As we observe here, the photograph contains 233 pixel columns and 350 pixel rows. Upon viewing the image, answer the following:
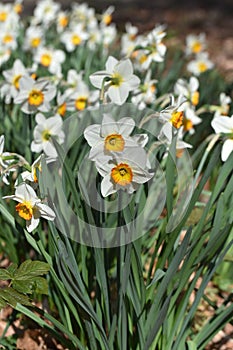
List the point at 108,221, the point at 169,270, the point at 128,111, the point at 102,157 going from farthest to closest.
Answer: the point at 128,111 → the point at 108,221 → the point at 169,270 → the point at 102,157

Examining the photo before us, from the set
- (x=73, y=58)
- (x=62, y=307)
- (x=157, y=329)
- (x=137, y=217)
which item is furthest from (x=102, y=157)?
(x=73, y=58)

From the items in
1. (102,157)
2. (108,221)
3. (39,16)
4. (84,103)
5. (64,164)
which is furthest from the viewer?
(39,16)

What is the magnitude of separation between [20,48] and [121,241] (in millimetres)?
2258

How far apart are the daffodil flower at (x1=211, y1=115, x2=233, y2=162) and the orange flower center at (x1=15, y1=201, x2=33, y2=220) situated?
2.10 ft

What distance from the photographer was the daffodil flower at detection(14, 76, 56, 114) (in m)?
2.26

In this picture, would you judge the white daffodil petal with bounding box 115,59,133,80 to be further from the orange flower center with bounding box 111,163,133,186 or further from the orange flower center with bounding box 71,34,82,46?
the orange flower center with bounding box 71,34,82,46

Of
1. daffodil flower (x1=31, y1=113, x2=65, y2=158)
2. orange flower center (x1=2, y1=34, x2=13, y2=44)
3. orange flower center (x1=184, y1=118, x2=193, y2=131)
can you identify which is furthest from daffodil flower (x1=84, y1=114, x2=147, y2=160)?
orange flower center (x1=2, y1=34, x2=13, y2=44)

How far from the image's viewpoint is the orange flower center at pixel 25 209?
1615 millimetres

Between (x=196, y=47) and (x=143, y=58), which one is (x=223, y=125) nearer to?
(x=143, y=58)

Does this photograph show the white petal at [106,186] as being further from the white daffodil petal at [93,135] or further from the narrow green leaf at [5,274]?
the narrow green leaf at [5,274]

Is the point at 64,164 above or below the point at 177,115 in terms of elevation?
below

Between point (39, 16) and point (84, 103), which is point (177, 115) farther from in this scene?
point (39, 16)

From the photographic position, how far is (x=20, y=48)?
3631 millimetres

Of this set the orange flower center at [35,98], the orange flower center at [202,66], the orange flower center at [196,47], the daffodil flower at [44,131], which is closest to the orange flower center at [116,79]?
the daffodil flower at [44,131]
